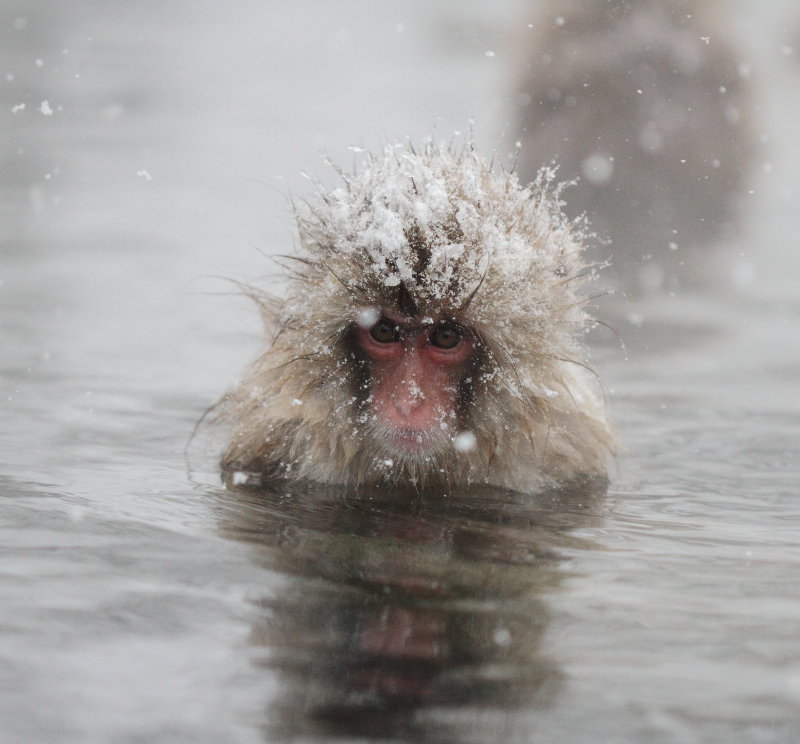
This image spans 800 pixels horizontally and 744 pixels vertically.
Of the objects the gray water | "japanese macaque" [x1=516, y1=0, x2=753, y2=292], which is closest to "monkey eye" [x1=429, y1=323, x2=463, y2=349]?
the gray water

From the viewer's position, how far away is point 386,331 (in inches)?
125

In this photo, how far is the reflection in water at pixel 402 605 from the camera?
192cm

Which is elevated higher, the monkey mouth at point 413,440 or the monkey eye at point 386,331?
the monkey eye at point 386,331

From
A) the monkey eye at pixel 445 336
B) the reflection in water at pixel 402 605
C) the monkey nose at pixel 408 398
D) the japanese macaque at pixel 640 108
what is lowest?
the reflection in water at pixel 402 605

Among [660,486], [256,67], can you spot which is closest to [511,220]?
[660,486]

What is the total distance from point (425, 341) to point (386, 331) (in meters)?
0.10

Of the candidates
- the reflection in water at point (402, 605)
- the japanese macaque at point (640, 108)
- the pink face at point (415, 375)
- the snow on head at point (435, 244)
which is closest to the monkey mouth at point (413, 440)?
the pink face at point (415, 375)

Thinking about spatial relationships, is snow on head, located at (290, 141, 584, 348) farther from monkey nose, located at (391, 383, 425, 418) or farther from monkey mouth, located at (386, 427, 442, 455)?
monkey mouth, located at (386, 427, 442, 455)

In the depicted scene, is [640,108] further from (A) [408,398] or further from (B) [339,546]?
(B) [339,546]

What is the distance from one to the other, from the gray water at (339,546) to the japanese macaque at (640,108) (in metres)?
0.69

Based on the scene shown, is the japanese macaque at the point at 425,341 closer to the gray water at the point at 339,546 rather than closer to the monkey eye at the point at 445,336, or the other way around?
the monkey eye at the point at 445,336

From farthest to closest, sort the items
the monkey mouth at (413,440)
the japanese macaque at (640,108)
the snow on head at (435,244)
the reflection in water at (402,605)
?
the japanese macaque at (640,108) < the monkey mouth at (413,440) < the snow on head at (435,244) < the reflection in water at (402,605)

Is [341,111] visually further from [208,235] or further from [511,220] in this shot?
[511,220]

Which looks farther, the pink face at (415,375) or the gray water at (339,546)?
the pink face at (415,375)
